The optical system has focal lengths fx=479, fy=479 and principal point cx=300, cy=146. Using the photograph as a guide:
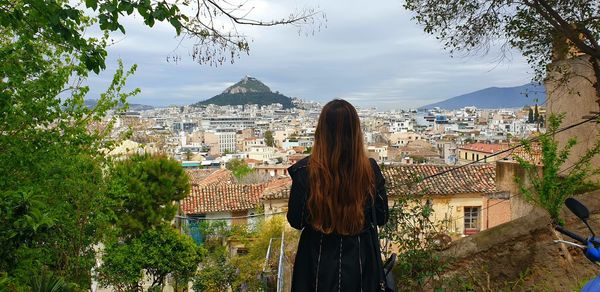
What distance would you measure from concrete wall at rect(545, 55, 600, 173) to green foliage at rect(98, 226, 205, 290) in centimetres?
1124

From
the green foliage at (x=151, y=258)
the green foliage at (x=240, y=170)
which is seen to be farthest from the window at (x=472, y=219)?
the green foliage at (x=240, y=170)

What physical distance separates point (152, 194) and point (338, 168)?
14377 mm

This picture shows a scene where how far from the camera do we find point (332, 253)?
7.47 ft

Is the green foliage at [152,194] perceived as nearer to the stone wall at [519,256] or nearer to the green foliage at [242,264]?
the green foliage at [242,264]

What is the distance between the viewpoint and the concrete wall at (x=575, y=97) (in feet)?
22.8

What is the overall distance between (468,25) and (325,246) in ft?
17.5

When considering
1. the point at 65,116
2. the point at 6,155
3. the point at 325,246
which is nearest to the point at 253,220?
the point at 65,116

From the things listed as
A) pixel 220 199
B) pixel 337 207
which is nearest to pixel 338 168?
pixel 337 207

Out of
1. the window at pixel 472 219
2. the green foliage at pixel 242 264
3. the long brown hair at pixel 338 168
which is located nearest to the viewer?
the long brown hair at pixel 338 168

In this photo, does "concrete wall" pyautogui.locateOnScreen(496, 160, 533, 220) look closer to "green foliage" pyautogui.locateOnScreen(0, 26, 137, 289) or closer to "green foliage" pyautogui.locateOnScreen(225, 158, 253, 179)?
"green foliage" pyautogui.locateOnScreen(0, 26, 137, 289)

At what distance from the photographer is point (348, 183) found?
2.17 meters

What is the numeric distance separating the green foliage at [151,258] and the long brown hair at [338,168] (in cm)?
1234

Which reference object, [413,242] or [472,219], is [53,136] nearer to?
[413,242]

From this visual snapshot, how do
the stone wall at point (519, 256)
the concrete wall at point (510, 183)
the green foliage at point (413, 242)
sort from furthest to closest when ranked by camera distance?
the concrete wall at point (510, 183)
the stone wall at point (519, 256)
the green foliage at point (413, 242)
